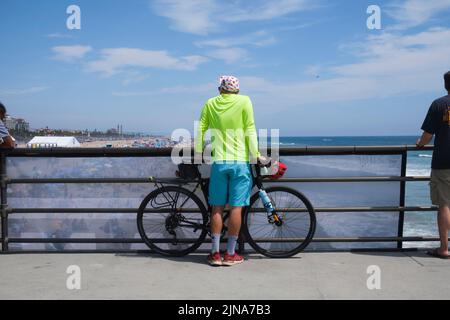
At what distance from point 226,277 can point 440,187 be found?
243 cm

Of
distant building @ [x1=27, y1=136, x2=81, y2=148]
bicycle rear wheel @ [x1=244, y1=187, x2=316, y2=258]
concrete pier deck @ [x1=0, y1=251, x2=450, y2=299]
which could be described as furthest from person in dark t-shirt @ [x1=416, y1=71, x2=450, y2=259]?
distant building @ [x1=27, y1=136, x2=81, y2=148]

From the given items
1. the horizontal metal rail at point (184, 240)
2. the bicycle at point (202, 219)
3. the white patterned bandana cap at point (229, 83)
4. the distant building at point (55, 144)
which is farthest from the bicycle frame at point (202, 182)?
the distant building at point (55, 144)

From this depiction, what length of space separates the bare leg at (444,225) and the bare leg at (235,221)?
6.86 feet

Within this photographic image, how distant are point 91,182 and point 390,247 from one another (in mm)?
3580

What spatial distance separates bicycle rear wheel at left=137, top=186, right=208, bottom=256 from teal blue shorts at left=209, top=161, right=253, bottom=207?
384mm

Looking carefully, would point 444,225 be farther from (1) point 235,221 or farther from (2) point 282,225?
(1) point 235,221

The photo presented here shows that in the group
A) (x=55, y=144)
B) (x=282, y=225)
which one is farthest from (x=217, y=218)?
(x=55, y=144)

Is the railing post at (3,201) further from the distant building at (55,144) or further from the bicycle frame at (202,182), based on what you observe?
the bicycle frame at (202,182)

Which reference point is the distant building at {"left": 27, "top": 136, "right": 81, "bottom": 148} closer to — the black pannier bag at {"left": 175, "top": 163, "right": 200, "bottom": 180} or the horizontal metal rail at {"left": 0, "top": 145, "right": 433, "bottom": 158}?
the horizontal metal rail at {"left": 0, "top": 145, "right": 433, "bottom": 158}

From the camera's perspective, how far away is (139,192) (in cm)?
502

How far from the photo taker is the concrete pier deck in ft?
11.7

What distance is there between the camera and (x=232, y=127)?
13.7ft
